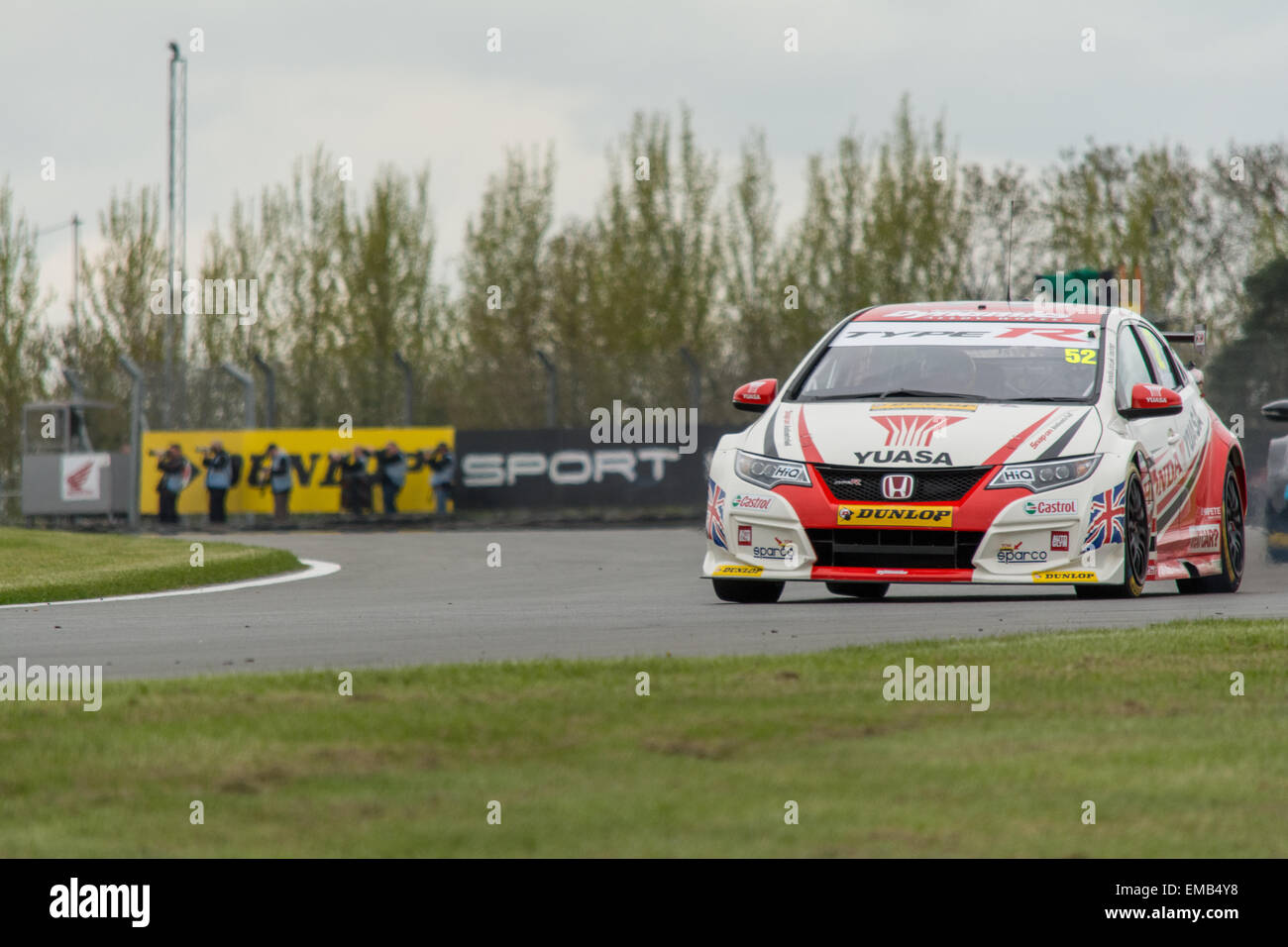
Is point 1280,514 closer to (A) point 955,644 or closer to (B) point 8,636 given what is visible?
(A) point 955,644

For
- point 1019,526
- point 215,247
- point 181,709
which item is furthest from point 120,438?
point 181,709

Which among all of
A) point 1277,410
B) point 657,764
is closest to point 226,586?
point 1277,410

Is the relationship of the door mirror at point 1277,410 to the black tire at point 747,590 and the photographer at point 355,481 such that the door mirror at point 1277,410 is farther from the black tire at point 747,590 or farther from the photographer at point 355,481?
the photographer at point 355,481

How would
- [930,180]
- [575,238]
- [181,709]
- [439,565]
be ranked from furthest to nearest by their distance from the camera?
[575,238] < [930,180] < [439,565] < [181,709]

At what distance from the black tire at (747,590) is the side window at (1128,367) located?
220 cm

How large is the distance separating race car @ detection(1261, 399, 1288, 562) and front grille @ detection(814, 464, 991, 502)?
5.31 m

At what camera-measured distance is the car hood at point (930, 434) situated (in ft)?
35.5

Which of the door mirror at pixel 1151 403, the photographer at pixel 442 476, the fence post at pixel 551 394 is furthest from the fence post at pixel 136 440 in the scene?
the door mirror at pixel 1151 403

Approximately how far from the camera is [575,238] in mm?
54531

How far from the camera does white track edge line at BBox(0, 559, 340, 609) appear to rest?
13.7 meters

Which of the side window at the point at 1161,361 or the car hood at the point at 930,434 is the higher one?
the side window at the point at 1161,361

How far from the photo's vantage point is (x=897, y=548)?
10.9 meters
